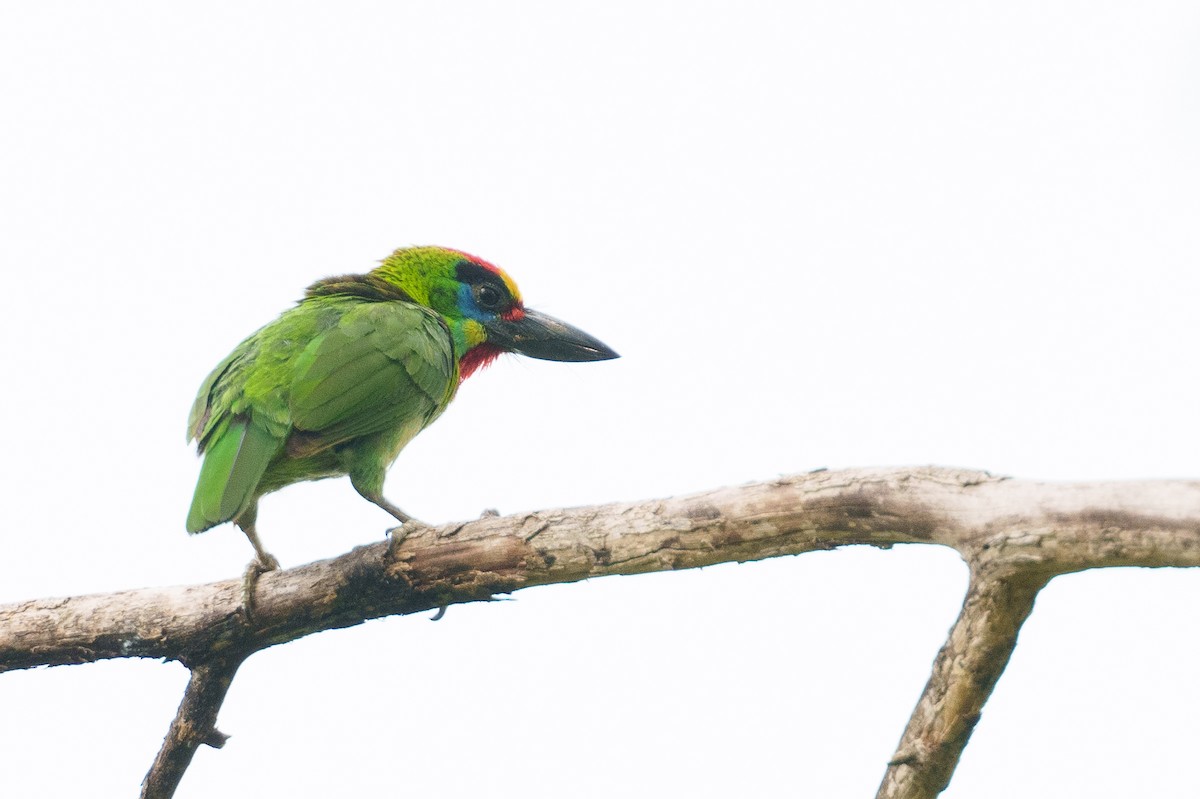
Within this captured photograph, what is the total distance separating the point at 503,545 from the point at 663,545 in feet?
1.43

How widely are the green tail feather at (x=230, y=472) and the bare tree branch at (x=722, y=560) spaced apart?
214 millimetres

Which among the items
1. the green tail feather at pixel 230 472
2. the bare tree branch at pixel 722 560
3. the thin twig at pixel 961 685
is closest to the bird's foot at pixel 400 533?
the bare tree branch at pixel 722 560

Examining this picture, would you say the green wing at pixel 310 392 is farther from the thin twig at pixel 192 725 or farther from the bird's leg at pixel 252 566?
the thin twig at pixel 192 725

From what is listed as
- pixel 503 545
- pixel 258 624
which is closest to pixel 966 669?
pixel 503 545

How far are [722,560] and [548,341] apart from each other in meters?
2.31

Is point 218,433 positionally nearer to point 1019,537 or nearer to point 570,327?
point 570,327

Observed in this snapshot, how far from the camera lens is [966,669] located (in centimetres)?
199

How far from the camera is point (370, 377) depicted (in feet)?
12.0

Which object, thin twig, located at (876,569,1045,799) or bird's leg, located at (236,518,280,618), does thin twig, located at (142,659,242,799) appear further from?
thin twig, located at (876,569,1045,799)

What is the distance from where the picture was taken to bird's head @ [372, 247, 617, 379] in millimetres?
4527

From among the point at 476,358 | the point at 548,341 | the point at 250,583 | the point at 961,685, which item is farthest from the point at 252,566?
the point at 961,685

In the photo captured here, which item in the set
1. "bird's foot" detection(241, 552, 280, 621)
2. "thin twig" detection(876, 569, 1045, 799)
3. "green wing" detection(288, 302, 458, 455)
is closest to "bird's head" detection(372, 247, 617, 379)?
"green wing" detection(288, 302, 458, 455)

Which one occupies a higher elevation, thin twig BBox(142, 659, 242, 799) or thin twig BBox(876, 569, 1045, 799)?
thin twig BBox(142, 659, 242, 799)

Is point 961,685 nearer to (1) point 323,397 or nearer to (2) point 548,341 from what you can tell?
(1) point 323,397
